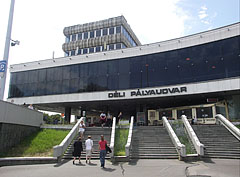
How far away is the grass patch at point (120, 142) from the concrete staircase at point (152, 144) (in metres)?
0.62

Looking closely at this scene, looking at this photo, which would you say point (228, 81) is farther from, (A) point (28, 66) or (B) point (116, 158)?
(A) point (28, 66)

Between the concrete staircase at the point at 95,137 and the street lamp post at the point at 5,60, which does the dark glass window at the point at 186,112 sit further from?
the street lamp post at the point at 5,60

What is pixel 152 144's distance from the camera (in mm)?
14680

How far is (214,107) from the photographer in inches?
885

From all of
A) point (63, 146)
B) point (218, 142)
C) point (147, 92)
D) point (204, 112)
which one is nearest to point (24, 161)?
point (63, 146)

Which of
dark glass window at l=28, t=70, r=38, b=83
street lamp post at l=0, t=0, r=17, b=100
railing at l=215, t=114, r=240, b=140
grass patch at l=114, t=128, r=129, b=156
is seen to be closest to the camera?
grass patch at l=114, t=128, r=129, b=156

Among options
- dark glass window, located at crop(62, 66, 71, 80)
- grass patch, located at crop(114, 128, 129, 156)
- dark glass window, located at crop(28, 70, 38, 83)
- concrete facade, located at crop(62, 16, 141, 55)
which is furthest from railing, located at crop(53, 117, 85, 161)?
concrete facade, located at crop(62, 16, 141, 55)

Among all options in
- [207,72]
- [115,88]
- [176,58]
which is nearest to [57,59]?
[115,88]

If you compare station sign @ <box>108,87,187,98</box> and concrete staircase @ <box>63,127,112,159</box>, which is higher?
station sign @ <box>108,87,187,98</box>

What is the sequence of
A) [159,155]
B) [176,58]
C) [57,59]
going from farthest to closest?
[57,59]
[176,58]
[159,155]

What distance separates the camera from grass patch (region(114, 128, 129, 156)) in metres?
13.2

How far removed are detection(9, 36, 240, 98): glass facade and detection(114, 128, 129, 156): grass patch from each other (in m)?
8.57

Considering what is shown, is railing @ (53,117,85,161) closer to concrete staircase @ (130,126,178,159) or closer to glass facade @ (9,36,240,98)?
concrete staircase @ (130,126,178,159)

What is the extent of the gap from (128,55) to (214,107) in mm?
11169
